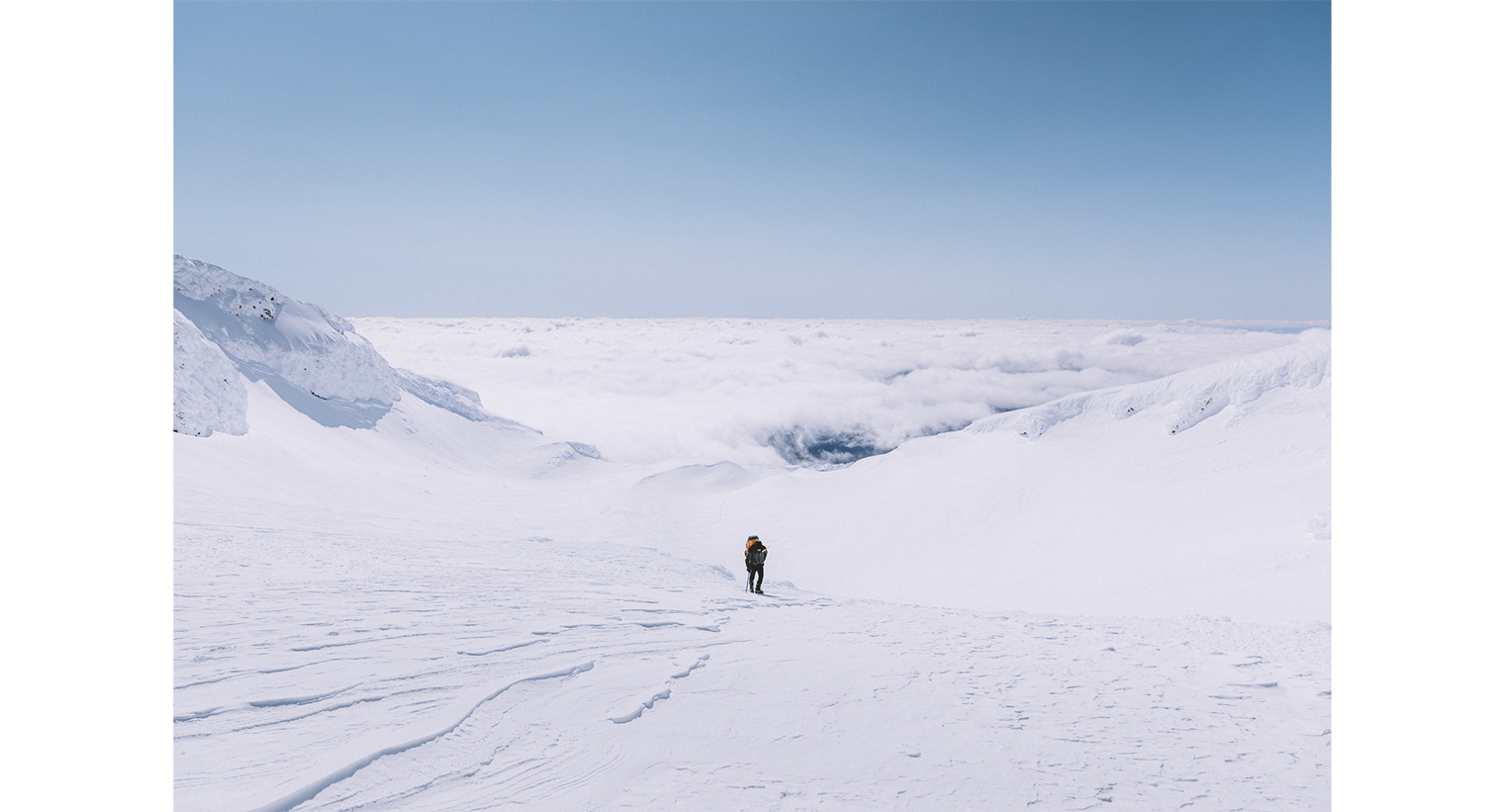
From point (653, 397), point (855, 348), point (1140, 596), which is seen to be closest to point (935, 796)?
point (1140, 596)

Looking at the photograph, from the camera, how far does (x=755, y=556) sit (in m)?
8.00

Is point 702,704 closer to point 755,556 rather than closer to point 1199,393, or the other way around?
point 755,556

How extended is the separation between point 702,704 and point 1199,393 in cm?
1849

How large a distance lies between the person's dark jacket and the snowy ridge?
13.4m

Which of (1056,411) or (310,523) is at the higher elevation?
(1056,411)

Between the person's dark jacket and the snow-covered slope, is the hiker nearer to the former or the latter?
the person's dark jacket

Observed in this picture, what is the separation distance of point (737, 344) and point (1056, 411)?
11362 cm

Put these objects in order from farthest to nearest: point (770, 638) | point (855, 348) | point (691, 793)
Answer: point (855, 348) → point (770, 638) → point (691, 793)

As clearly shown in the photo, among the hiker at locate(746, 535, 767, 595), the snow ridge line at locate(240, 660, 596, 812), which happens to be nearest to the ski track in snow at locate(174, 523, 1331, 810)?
the snow ridge line at locate(240, 660, 596, 812)

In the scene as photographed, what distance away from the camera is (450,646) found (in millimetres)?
4398

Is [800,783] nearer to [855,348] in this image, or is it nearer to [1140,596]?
[1140,596]

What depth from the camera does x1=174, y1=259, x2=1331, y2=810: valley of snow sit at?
3127 millimetres

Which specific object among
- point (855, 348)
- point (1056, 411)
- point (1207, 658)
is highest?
point (855, 348)

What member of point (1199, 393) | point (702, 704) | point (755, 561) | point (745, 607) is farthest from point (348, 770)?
point (1199, 393)
